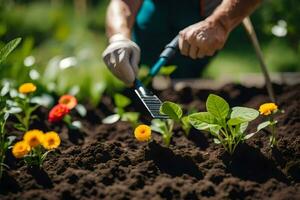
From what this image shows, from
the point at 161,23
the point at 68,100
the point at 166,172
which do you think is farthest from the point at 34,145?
the point at 161,23

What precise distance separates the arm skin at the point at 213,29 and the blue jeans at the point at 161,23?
56 centimetres

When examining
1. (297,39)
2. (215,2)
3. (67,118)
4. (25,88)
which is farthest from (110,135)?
(297,39)

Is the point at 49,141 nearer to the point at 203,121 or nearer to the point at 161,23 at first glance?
the point at 203,121

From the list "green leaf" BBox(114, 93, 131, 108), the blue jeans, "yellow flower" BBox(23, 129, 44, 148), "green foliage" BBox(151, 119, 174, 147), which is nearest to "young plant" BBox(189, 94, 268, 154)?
"green foliage" BBox(151, 119, 174, 147)

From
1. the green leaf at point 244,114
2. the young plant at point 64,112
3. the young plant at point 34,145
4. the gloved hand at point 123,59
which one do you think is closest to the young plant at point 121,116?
the young plant at point 64,112

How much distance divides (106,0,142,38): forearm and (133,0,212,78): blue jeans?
1.25 feet

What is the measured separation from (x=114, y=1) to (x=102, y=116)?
23.6 inches

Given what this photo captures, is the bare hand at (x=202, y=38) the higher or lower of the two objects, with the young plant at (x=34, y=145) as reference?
higher

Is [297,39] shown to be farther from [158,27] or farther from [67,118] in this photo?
[67,118]

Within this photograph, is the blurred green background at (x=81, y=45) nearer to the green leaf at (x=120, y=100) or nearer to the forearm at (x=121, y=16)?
the green leaf at (x=120, y=100)

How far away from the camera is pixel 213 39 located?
2316mm

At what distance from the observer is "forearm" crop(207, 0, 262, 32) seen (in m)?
2.35

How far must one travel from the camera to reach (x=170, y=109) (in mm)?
2104

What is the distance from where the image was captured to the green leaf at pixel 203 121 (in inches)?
81.0
